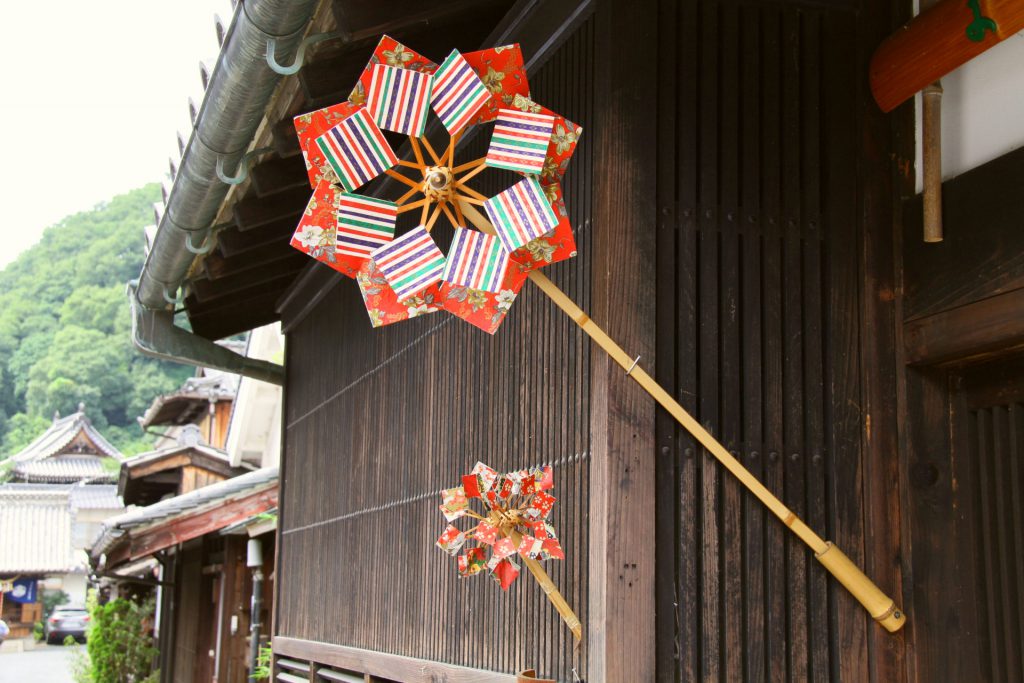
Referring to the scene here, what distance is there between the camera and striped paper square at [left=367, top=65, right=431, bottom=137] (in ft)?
11.4

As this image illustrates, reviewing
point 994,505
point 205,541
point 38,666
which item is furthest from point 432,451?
point 38,666

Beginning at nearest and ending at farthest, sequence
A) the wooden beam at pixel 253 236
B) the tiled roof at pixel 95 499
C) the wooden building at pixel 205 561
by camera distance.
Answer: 1. the wooden beam at pixel 253 236
2. the wooden building at pixel 205 561
3. the tiled roof at pixel 95 499

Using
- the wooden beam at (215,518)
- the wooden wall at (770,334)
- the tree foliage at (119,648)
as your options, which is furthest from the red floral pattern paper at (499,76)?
the tree foliage at (119,648)

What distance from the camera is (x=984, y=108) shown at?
145 inches

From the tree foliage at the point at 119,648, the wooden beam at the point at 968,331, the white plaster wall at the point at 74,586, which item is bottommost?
the white plaster wall at the point at 74,586

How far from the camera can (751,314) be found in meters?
3.87

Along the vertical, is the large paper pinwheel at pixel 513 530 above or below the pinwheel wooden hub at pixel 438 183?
below

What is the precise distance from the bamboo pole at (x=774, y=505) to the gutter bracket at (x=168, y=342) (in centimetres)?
501

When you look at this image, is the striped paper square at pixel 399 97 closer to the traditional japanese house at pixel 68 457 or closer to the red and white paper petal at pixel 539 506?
the red and white paper petal at pixel 539 506

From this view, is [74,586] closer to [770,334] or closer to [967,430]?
[770,334]

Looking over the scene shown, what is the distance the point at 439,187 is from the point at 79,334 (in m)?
74.1

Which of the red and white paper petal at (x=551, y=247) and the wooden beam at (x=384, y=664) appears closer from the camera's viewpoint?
the red and white paper petal at (x=551, y=247)

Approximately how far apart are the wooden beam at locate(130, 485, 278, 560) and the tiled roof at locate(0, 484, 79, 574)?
37.8 m

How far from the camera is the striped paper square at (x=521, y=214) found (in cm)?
338
